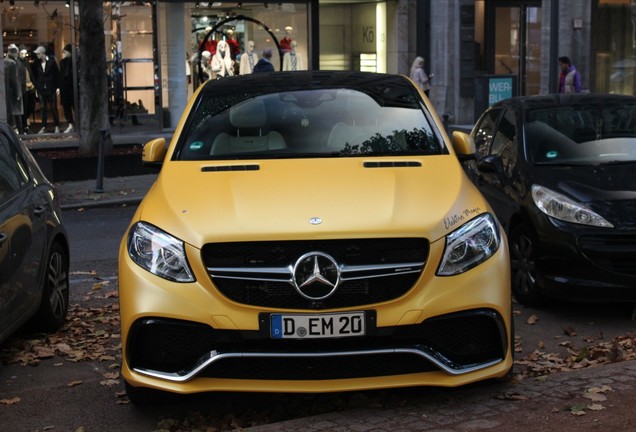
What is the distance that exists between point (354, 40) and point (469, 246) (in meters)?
28.0

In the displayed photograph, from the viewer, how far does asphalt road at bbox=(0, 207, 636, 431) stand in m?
5.96

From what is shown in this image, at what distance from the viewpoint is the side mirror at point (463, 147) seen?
7.19 meters

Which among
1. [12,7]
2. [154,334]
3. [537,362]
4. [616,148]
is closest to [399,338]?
[154,334]

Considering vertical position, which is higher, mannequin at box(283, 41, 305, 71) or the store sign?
mannequin at box(283, 41, 305, 71)

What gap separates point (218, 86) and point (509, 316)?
2735 millimetres

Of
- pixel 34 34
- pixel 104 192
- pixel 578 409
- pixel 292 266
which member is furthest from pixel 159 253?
pixel 34 34

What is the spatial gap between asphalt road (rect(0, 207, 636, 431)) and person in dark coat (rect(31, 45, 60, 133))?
1830 cm

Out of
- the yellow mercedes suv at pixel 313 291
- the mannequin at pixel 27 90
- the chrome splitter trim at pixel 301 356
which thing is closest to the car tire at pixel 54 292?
the yellow mercedes suv at pixel 313 291

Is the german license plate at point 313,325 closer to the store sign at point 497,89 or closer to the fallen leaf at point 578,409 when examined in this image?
the fallen leaf at point 578,409

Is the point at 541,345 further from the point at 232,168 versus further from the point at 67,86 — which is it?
the point at 67,86

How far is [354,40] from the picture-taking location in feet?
109

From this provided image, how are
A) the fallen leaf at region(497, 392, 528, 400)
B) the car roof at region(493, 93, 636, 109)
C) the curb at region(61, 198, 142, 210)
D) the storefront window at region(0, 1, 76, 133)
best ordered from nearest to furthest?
the fallen leaf at region(497, 392, 528, 400) → the car roof at region(493, 93, 636, 109) → the curb at region(61, 198, 142, 210) → the storefront window at region(0, 1, 76, 133)

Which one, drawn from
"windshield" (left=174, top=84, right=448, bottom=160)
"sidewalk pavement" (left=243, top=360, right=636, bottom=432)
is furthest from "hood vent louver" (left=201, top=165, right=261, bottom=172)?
"sidewalk pavement" (left=243, top=360, right=636, bottom=432)

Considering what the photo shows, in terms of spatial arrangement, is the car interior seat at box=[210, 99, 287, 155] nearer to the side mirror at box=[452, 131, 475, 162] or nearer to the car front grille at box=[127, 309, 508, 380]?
the side mirror at box=[452, 131, 475, 162]
